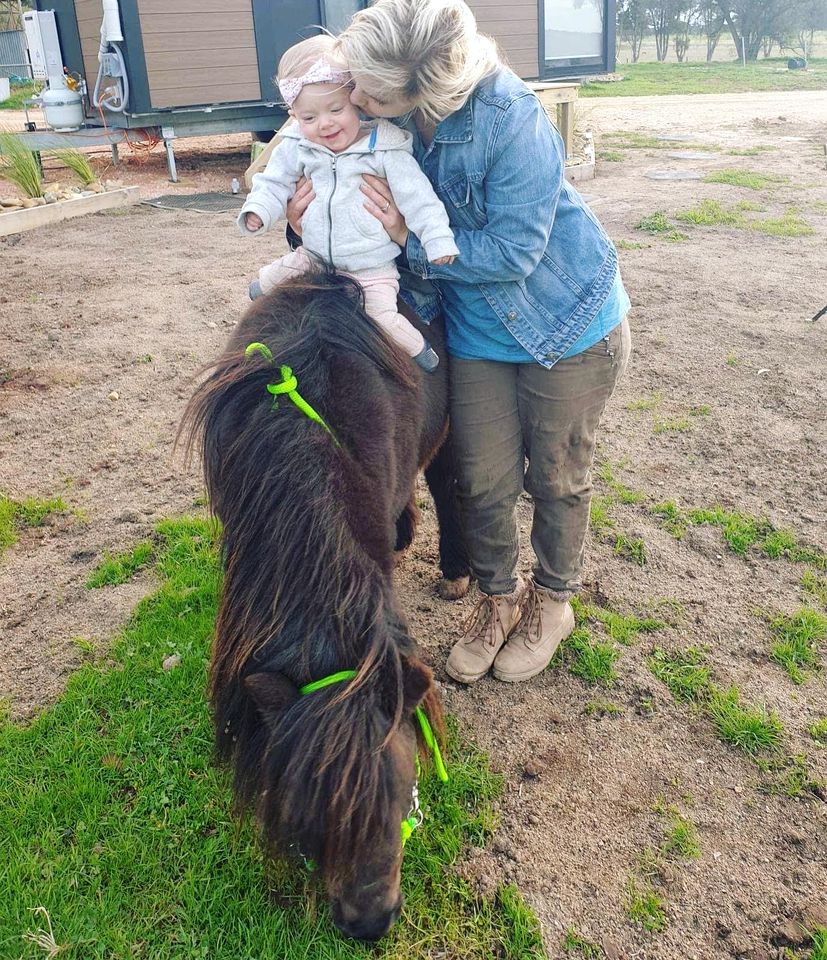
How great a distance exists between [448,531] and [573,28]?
41.5 ft

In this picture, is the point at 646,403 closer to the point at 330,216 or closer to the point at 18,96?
the point at 330,216

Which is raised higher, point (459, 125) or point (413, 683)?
point (459, 125)

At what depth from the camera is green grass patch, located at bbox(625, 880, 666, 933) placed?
199 centimetres

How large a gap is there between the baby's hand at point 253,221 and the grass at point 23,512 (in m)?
2.04

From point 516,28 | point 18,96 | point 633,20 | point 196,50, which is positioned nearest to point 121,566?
point 196,50

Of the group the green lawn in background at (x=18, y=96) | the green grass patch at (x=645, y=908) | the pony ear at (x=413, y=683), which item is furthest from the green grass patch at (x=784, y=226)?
the green lawn in background at (x=18, y=96)

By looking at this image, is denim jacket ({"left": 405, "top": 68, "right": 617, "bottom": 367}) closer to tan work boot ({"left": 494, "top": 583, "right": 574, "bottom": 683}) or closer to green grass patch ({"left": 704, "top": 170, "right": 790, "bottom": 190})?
tan work boot ({"left": 494, "top": 583, "right": 574, "bottom": 683})

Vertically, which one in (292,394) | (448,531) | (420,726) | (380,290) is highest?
(380,290)

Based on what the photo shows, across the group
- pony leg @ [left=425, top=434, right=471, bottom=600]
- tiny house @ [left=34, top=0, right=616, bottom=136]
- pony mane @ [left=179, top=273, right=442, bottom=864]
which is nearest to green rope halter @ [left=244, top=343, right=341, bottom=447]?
pony mane @ [left=179, top=273, right=442, bottom=864]

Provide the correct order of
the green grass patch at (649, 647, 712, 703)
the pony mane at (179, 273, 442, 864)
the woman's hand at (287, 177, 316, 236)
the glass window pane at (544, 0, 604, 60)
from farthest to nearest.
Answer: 1. the glass window pane at (544, 0, 604, 60)
2. the green grass patch at (649, 647, 712, 703)
3. the woman's hand at (287, 177, 316, 236)
4. the pony mane at (179, 273, 442, 864)

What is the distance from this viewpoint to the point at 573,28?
12938mm

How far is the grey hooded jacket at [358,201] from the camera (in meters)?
2.13

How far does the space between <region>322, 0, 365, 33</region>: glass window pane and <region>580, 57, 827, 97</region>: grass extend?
13066mm

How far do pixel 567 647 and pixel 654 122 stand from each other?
15.6m
